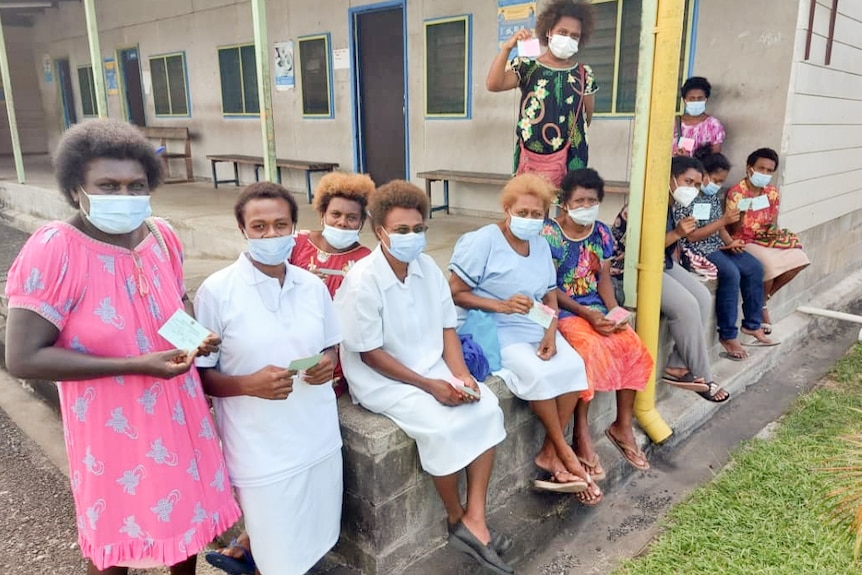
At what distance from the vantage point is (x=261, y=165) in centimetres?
904

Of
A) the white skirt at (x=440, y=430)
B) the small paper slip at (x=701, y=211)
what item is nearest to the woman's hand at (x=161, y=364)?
the white skirt at (x=440, y=430)

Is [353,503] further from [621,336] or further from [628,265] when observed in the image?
[628,265]

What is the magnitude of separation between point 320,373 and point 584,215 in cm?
169

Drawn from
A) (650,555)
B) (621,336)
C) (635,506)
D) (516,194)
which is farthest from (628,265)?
(650,555)

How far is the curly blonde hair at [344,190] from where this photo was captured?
2.85 meters

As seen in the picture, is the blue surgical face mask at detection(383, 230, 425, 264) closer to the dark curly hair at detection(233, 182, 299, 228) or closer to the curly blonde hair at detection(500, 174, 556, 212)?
the dark curly hair at detection(233, 182, 299, 228)

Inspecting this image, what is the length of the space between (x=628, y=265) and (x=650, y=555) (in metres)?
1.46

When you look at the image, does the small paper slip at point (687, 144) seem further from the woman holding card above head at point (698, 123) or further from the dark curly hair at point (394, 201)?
the dark curly hair at point (394, 201)

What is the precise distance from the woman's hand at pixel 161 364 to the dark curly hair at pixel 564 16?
2.70m

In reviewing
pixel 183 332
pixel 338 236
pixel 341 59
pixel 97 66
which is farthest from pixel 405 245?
pixel 341 59

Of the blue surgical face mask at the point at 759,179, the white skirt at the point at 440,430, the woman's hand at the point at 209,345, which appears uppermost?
the blue surgical face mask at the point at 759,179

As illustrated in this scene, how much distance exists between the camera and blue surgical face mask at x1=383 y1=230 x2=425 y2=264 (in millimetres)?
2488

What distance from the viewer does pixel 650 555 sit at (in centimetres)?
280

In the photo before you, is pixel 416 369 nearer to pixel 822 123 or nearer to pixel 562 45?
pixel 562 45
